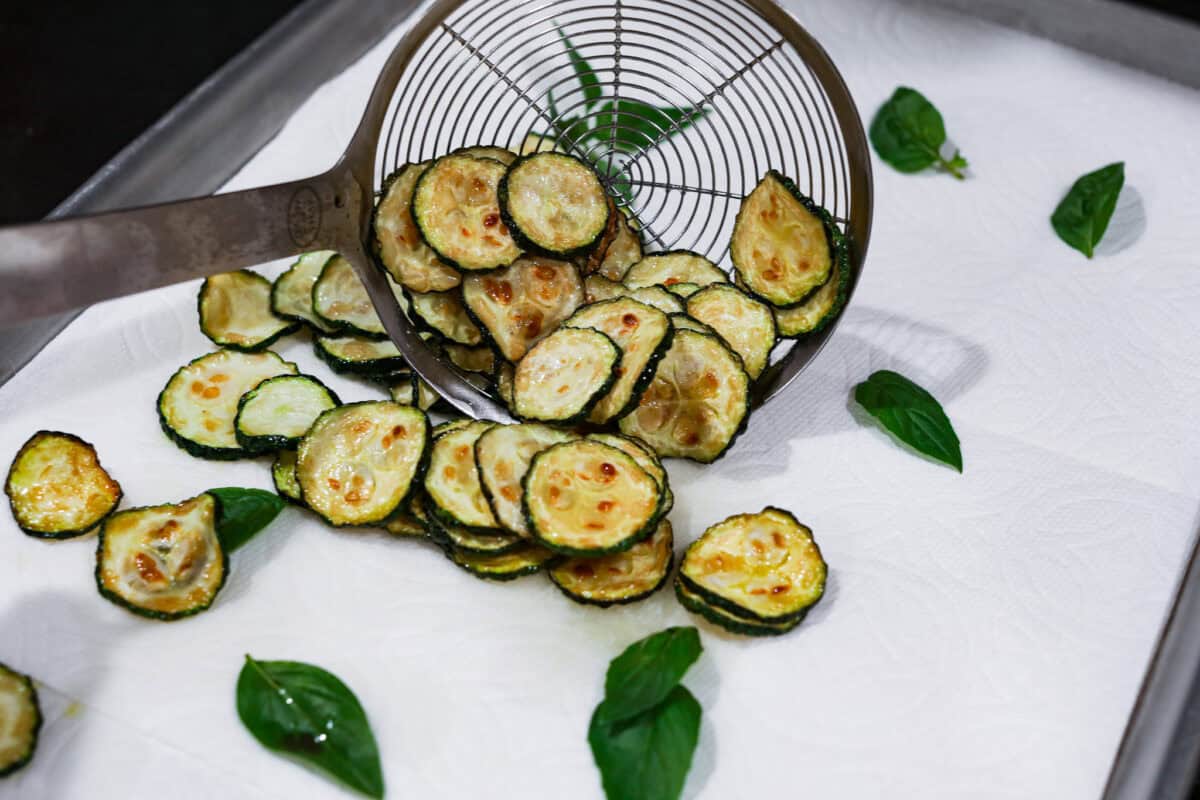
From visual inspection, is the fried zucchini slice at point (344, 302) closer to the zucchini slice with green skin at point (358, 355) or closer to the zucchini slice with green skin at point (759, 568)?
the zucchini slice with green skin at point (358, 355)

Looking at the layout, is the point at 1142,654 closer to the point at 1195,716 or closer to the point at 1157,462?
the point at 1195,716

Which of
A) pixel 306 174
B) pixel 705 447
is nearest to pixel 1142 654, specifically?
pixel 705 447

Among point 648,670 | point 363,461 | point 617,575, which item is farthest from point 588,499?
point 363,461

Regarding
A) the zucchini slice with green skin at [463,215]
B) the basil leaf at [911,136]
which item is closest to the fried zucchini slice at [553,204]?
the zucchini slice with green skin at [463,215]

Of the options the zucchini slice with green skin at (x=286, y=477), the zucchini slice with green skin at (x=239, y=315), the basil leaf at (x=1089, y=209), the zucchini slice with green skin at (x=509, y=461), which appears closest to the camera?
the zucchini slice with green skin at (x=509, y=461)

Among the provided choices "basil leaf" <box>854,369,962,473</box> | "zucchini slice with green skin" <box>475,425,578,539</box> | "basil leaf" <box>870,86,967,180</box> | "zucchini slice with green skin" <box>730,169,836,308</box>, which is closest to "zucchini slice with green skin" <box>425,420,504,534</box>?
"zucchini slice with green skin" <box>475,425,578,539</box>

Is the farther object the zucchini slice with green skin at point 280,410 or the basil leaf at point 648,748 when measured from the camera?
the zucchini slice with green skin at point 280,410
